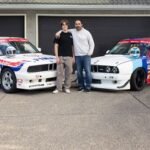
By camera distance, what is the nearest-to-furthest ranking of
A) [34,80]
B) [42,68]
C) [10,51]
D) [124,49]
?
[34,80] → [42,68] → [10,51] → [124,49]

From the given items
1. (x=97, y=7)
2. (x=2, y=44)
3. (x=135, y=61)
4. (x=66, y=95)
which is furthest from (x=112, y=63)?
(x=97, y=7)

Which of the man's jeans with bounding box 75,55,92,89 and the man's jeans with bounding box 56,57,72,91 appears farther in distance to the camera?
the man's jeans with bounding box 75,55,92,89

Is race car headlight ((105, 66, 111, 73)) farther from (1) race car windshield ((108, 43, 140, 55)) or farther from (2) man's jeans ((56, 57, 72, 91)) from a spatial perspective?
(1) race car windshield ((108, 43, 140, 55))

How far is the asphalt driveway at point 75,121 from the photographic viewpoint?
6656 mm

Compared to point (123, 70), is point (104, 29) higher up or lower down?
higher up

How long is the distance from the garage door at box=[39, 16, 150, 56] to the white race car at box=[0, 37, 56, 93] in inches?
153

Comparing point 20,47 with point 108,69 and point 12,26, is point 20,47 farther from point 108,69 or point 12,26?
point 12,26

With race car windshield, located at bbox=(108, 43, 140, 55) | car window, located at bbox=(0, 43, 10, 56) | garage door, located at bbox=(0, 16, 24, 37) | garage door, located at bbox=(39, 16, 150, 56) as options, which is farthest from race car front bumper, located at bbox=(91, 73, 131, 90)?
garage door, located at bbox=(0, 16, 24, 37)

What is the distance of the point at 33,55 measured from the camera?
1216 centimetres

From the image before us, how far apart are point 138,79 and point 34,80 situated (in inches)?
109

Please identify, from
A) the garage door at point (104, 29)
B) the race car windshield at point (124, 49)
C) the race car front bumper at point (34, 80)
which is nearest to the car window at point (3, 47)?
the race car front bumper at point (34, 80)

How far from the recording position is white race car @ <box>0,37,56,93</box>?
10.9 meters

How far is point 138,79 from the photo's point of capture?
11.8m

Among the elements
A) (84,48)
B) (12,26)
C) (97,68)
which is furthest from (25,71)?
(12,26)
